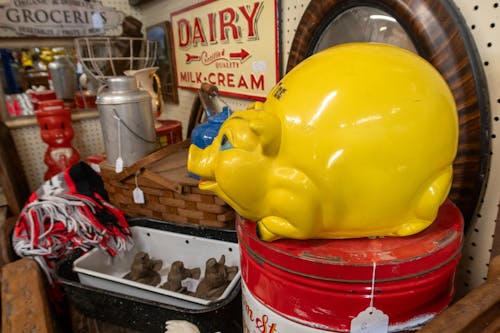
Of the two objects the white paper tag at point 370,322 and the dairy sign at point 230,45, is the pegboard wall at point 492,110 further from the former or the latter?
the dairy sign at point 230,45

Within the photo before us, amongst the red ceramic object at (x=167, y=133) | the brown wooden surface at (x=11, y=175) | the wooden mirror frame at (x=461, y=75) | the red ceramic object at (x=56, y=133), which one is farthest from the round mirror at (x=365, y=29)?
the brown wooden surface at (x=11, y=175)

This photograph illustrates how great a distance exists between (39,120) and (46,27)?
50 centimetres

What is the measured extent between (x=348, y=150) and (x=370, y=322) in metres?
0.20

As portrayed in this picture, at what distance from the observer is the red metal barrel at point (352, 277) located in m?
0.37

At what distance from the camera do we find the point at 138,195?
93 centimetres

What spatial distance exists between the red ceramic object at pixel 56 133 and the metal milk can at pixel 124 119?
56 cm

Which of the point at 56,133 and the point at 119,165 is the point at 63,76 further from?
the point at 119,165

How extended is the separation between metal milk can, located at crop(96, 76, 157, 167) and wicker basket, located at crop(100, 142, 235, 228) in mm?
63

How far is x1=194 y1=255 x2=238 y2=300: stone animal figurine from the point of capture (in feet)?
2.37

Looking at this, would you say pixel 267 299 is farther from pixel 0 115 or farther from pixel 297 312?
pixel 0 115

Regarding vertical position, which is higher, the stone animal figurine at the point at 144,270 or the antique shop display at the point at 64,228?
the antique shop display at the point at 64,228

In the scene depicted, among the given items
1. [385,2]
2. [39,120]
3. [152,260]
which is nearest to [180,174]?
[152,260]

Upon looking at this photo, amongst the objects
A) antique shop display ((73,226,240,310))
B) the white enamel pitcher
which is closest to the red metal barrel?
antique shop display ((73,226,240,310))

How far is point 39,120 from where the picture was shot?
1.45 m
